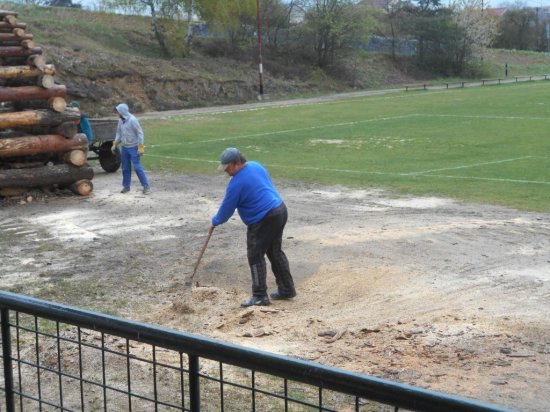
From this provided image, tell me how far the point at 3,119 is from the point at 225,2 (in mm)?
42059

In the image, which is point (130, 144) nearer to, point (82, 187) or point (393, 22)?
point (82, 187)

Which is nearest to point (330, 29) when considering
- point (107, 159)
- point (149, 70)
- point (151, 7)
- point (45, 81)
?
point (151, 7)

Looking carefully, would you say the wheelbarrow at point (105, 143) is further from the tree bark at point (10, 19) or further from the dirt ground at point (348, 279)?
the dirt ground at point (348, 279)

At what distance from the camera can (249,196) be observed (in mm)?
11047

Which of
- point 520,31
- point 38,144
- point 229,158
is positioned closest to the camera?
point 229,158

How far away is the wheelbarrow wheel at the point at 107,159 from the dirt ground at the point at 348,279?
204 inches

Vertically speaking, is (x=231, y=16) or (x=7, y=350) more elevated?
(x=231, y=16)

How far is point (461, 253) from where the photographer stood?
41.9ft

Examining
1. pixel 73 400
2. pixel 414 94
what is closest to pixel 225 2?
pixel 414 94

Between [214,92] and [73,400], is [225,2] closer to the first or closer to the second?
[214,92]

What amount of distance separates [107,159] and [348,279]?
13.6 m

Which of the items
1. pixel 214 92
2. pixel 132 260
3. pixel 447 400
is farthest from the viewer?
pixel 214 92

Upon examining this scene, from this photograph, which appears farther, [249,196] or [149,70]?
[149,70]

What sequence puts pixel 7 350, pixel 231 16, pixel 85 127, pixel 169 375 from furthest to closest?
pixel 231 16, pixel 85 127, pixel 169 375, pixel 7 350
